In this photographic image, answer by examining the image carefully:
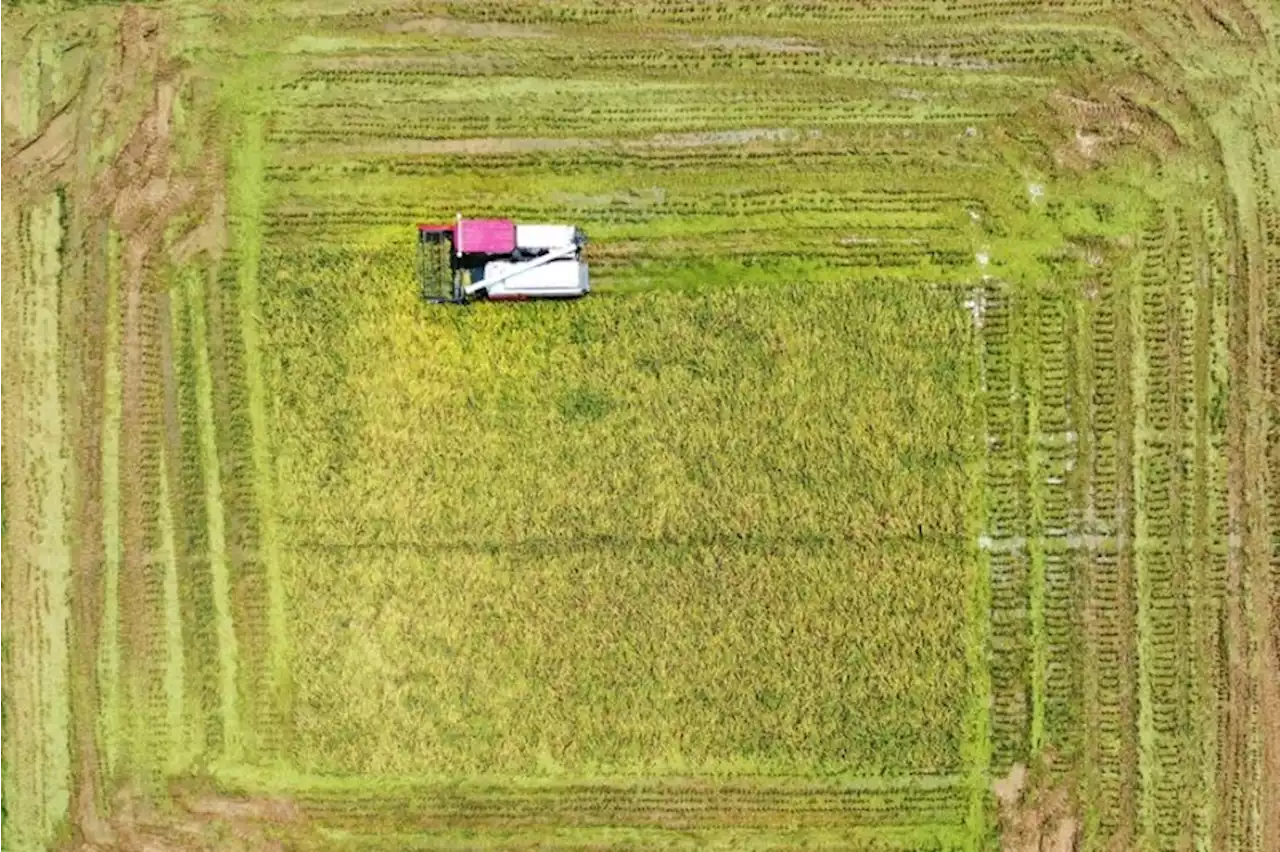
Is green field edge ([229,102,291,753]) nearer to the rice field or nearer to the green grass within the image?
the rice field

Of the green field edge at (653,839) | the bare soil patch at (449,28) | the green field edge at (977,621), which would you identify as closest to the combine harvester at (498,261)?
the bare soil patch at (449,28)

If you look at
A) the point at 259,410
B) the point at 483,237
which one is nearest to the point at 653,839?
the point at 259,410

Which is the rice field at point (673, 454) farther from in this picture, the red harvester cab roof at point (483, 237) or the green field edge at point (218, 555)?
the red harvester cab roof at point (483, 237)

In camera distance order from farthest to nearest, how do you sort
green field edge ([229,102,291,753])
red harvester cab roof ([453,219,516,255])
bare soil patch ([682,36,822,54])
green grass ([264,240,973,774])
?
1. bare soil patch ([682,36,822,54])
2. green field edge ([229,102,291,753])
3. green grass ([264,240,973,774])
4. red harvester cab roof ([453,219,516,255])

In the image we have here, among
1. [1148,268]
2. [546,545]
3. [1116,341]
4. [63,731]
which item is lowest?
[63,731]

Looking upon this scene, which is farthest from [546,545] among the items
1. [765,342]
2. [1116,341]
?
[1116,341]

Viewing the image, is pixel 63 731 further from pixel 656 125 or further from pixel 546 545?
pixel 656 125

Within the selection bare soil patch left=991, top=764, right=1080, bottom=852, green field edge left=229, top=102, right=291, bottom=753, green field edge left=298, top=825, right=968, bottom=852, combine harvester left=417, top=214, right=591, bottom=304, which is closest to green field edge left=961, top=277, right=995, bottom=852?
bare soil patch left=991, top=764, right=1080, bottom=852
